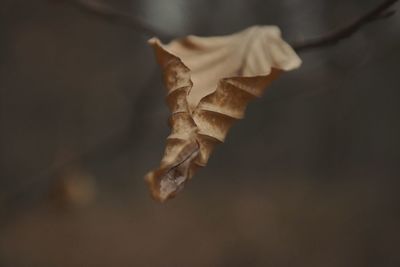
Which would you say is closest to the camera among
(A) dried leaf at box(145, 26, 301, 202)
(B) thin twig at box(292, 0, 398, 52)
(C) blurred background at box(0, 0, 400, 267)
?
(A) dried leaf at box(145, 26, 301, 202)

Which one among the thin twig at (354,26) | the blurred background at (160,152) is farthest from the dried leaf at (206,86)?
the blurred background at (160,152)

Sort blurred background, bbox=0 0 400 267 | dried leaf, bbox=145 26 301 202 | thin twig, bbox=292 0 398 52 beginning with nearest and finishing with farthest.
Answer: dried leaf, bbox=145 26 301 202 → thin twig, bbox=292 0 398 52 → blurred background, bbox=0 0 400 267

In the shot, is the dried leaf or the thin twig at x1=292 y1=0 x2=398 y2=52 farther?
the thin twig at x1=292 y1=0 x2=398 y2=52

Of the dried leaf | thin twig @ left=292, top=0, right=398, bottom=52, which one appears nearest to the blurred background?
thin twig @ left=292, top=0, right=398, bottom=52

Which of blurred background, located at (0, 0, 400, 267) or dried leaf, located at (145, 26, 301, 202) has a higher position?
dried leaf, located at (145, 26, 301, 202)

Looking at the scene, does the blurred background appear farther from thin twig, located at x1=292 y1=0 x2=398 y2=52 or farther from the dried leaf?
the dried leaf
